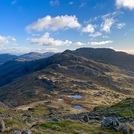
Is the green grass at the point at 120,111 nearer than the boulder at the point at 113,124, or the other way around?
the boulder at the point at 113,124

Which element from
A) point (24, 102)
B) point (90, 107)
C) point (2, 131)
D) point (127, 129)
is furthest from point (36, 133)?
point (24, 102)

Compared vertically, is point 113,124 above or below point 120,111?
above

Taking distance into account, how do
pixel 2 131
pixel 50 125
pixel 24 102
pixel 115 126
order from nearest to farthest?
1. pixel 2 131
2. pixel 115 126
3. pixel 50 125
4. pixel 24 102

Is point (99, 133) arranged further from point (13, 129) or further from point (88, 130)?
point (13, 129)

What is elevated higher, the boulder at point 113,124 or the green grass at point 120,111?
the boulder at point 113,124

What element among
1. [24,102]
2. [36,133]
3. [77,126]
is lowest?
[24,102]

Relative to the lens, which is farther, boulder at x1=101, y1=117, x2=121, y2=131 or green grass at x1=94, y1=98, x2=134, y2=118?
green grass at x1=94, y1=98, x2=134, y2=118

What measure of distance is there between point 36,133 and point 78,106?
148 m

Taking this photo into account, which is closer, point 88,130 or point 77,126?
point 88,130

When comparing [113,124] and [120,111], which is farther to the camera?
[120,111]

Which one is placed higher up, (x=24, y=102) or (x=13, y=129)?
(x=13, y=129)

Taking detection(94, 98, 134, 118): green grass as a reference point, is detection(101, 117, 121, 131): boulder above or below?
above

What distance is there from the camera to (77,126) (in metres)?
28.4

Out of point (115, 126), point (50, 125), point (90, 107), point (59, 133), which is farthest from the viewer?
point (90, 107)
